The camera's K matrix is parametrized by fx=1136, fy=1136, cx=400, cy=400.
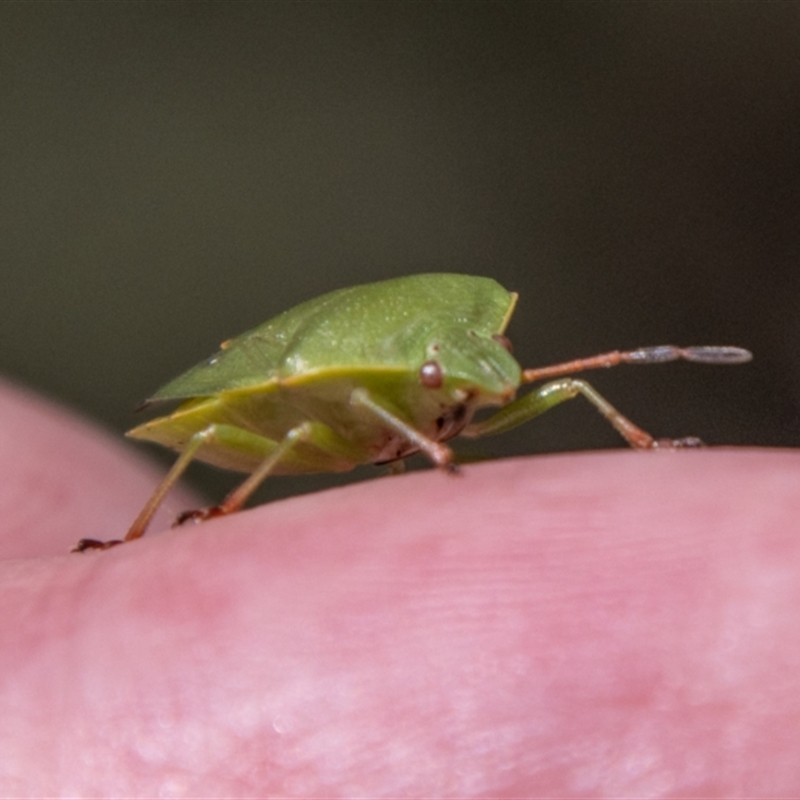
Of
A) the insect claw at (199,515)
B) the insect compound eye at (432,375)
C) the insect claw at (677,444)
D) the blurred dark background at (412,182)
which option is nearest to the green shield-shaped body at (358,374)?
the insect compound eye at (432,375)

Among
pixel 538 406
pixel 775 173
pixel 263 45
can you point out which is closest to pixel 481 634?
pixel 538 406

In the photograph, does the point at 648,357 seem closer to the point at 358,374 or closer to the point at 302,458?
the point at 358,374

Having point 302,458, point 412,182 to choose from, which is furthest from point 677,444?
point 412,182

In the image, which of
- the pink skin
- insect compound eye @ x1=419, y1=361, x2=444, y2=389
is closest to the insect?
insect compound eye @ x1=419, y1=361, x2=444, y2=389

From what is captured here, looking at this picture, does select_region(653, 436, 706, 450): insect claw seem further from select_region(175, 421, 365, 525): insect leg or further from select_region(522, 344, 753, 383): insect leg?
select_region(175, 421, 365, 525): insect leg

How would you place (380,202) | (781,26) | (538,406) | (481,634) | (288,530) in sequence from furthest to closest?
(380,202) < (781,26) < (538,406) < (288,530) < (481,634)

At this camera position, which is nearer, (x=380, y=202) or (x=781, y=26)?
(x=781, y=26)

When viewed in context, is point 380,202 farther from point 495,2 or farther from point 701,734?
Result: point 701,734

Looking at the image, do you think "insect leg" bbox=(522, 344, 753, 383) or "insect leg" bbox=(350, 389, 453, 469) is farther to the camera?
"insect leg" bbox=(522, 344, 753, 383)
